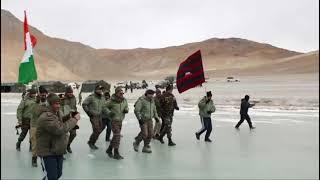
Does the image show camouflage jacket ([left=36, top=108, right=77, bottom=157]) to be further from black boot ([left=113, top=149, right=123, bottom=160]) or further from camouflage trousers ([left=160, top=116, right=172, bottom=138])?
camouflage trousers ([left=160, top=116, right=172, bottom=138])

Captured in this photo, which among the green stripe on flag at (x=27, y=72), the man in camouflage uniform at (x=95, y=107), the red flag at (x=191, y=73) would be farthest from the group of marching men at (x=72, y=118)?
the red flag at (x=191, y=73)

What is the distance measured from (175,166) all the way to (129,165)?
79 cm

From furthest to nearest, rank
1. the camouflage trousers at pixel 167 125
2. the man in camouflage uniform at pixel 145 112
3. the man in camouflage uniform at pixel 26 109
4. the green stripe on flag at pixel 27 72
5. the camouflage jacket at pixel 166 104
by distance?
1. the camouflage jacket at pixel 166 104
2. the camouflage trousers at pixel 167 125
3. the man in camouflage uniform at pixel 145 112
4. the man in camouflage uniform at pixel 26 109
5. the green stripe on flag at pixel 27 72

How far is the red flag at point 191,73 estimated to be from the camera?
12211 mm

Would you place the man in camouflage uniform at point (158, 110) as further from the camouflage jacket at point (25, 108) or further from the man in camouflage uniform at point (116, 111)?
the camouflage jacket at point (25, 108)

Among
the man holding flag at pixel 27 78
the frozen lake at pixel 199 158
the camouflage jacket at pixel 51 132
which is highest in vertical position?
the man holding flag at pixel 27 78

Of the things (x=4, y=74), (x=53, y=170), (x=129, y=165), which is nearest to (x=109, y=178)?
(x=129, y=165)

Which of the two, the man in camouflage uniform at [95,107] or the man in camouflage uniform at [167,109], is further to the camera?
the man in camouflage uniform at [167,109]

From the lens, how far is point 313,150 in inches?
415

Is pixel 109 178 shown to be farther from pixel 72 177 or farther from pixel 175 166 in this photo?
pixel 175 166

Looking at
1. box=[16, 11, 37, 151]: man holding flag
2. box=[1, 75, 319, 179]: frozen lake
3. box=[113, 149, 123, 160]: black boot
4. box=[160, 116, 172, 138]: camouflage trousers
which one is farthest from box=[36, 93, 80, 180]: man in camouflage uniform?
box=[160, 116, 172, 138]: camouflage trousers

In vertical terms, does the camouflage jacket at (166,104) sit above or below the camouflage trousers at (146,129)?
above

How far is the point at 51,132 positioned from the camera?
18.8ft

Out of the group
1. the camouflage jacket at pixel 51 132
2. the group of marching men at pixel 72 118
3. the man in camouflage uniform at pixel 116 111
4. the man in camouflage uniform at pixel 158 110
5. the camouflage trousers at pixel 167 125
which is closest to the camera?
the camouflage jacket at pixel 51 132
